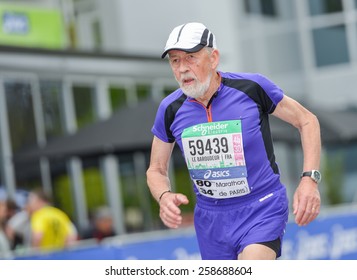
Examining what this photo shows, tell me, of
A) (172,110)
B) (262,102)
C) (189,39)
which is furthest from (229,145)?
(189,39)

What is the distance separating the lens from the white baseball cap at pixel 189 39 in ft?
18.8

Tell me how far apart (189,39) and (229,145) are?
0.63 m

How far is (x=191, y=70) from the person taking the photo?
5.78m

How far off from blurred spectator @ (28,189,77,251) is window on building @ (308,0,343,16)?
53.6 feet

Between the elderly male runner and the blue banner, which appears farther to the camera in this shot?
the blue banner

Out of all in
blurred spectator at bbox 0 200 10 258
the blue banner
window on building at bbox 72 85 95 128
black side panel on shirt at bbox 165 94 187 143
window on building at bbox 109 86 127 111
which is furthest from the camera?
window on building at bbox 109 86 127 111

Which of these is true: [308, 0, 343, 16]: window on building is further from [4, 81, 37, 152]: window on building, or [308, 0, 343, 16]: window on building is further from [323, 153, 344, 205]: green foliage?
[4, 81, 37, 152]: window on building

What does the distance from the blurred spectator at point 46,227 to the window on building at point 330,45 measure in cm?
1609

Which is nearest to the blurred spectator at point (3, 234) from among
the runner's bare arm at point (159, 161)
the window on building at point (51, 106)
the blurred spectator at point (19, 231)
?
the blurred spectator at point (19, 231)

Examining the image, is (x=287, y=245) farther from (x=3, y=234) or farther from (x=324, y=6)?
(x=324, y=6)

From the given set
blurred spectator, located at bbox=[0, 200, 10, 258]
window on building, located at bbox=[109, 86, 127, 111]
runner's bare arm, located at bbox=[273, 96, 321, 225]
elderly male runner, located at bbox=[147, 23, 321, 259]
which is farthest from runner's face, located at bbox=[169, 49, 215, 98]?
window on building, located at bbox=[109, 86, 127, 111]

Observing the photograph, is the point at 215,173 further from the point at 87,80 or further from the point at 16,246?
the point at 87,80

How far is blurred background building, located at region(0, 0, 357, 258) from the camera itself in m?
17.2

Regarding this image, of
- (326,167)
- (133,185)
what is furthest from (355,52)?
(133,185)
